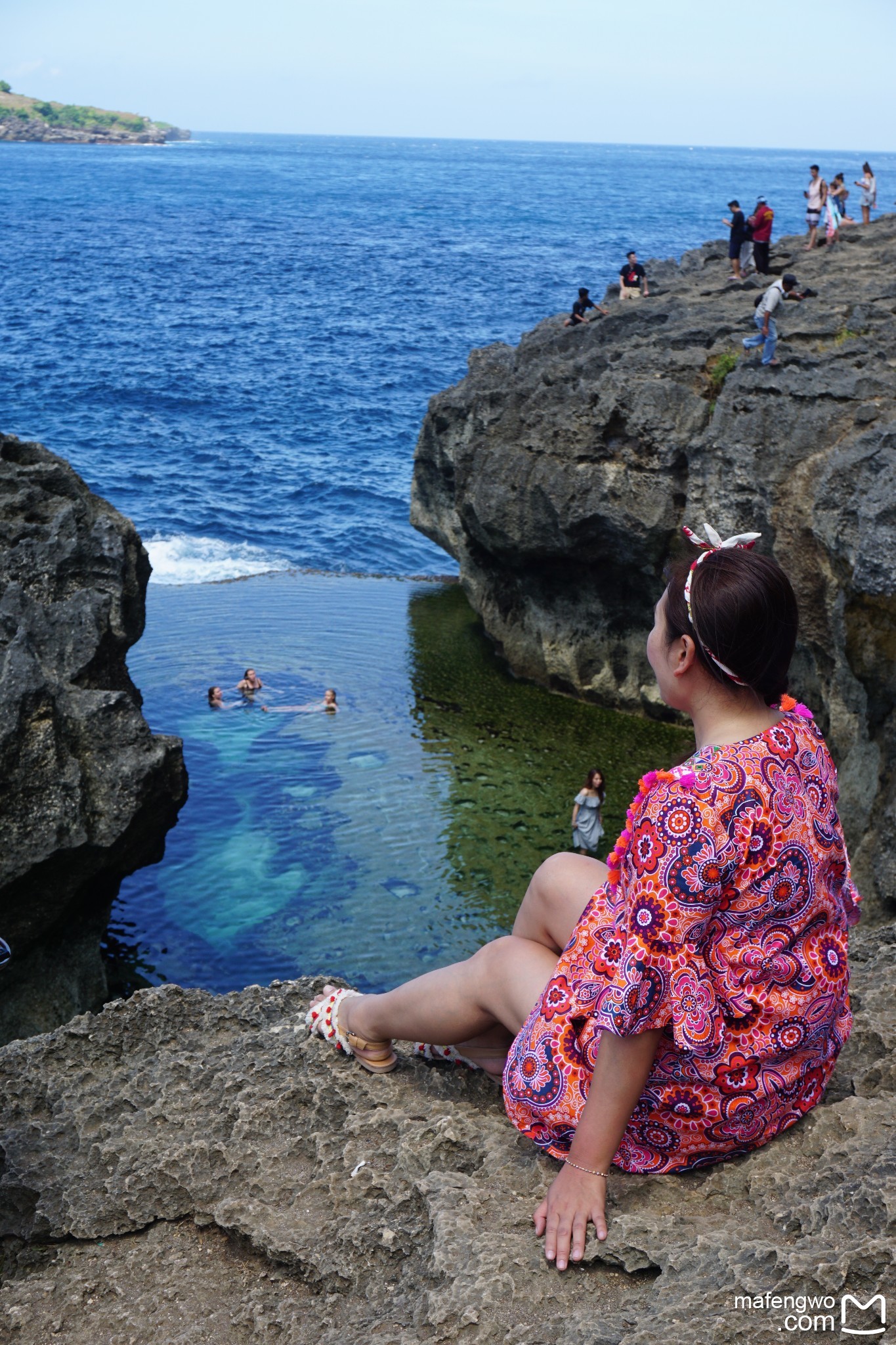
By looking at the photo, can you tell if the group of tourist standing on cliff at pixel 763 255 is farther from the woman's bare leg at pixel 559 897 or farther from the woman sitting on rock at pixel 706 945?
the woman sitting on rock at pixel 706 945

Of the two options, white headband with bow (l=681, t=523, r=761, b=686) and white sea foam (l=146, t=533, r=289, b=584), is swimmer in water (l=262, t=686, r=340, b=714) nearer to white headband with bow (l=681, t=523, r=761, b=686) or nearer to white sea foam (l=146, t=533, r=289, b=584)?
white sea foam (l=146, t=533, r=289, b=584)

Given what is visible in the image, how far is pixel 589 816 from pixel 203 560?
1777 cm

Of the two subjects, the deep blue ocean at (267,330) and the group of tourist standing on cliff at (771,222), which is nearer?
the group of tourist standing on cliff at (771,222)

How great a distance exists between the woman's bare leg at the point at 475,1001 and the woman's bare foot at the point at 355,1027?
0.06 m

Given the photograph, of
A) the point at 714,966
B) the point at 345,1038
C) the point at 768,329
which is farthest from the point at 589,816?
the point at 714,966

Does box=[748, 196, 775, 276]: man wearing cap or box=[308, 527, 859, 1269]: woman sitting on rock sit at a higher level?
box=[748, 196, 775, 276]: man wearing cap

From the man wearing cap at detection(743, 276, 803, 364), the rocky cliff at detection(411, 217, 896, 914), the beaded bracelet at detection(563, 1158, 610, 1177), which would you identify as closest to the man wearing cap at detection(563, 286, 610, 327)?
the rocky cliff at detection(411, 217, 896, 914)

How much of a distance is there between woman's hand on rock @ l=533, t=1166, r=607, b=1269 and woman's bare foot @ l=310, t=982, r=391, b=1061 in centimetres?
118

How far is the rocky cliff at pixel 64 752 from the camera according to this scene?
8719 millimetres

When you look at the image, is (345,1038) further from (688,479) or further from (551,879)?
(688,479)

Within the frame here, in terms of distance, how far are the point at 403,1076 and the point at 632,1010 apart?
1.58 metres
